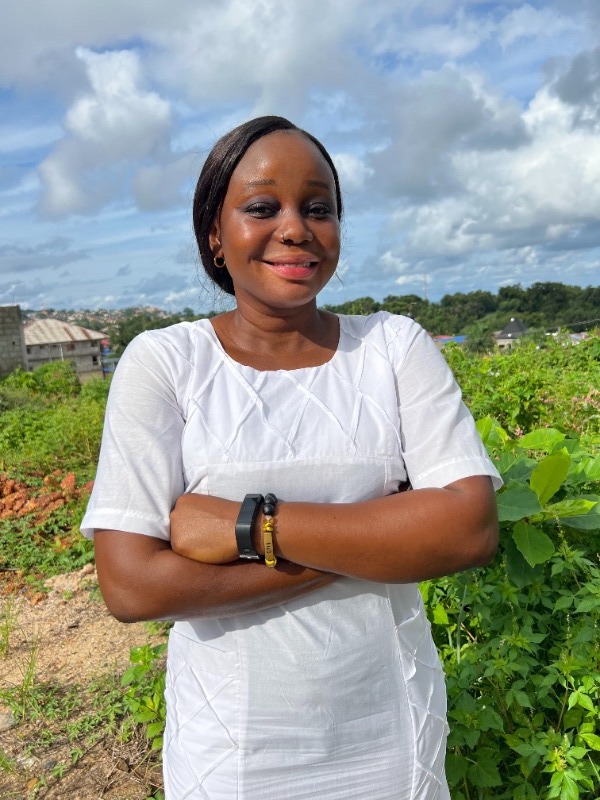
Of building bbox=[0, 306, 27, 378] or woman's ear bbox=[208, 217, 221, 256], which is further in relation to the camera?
building bbox=[0, 306, 27, 378]

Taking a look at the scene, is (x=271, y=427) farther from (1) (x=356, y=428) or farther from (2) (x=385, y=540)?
(2) (x=385, y=540)

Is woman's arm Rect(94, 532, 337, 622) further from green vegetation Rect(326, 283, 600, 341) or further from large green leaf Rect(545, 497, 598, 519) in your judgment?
green vegetation Rect(326, 283, 600, 341)

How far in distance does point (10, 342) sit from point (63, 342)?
24.6 metres

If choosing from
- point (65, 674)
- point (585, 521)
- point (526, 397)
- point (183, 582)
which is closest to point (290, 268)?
point (183, 582)

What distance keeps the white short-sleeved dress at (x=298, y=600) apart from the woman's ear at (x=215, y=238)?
0.28m

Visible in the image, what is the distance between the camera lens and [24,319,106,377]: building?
44.2 metres

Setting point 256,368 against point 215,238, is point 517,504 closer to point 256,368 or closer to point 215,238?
point 256,368

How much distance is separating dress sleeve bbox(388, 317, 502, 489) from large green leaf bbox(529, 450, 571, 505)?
478mm

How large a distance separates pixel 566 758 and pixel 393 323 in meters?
1.18

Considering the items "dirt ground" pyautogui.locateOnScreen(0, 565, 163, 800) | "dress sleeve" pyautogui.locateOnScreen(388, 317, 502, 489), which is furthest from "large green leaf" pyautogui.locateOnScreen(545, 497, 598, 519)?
"dirt ground" pyautogui.locateOnScreen(0, 565, 163, 800)

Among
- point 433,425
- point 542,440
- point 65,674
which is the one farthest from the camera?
point 65,674

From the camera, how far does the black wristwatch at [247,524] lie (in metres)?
1.17

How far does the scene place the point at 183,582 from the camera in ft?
3.96

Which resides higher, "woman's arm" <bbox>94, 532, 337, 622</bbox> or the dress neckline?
the dress neckline
